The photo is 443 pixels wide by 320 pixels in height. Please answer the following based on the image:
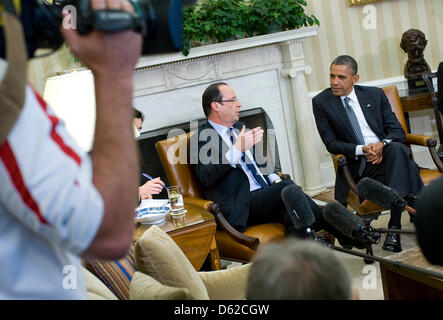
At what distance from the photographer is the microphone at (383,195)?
162cm

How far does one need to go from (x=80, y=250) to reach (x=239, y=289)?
5.63 ft

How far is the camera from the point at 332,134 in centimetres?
431

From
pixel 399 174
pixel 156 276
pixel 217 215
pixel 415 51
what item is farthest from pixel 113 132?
pixel 415 51

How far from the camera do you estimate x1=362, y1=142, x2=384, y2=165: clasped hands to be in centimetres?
400

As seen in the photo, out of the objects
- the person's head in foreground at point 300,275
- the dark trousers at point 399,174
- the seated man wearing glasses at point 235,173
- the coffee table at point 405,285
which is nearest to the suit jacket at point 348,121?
the dark trousers at point 399,174

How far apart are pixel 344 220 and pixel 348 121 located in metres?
2.80

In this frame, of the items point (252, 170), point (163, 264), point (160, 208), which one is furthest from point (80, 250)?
point (252, 170)

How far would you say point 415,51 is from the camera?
546 cm

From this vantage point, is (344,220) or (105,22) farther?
(344,220)

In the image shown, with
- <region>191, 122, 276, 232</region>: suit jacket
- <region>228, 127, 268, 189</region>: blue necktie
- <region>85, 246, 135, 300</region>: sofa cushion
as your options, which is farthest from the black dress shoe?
<region>85, 246, 135, 300</region>: sofa cushion

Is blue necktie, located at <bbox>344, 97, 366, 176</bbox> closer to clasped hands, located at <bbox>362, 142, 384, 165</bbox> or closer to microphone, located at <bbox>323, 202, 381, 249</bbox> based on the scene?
clasped hands, located at <bbox>362, 142, 384, 165</bbox>

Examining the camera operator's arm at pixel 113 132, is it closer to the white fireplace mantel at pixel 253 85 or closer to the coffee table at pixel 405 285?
the coffee table at pixel 405 285

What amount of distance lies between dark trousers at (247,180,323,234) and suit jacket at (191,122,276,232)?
0.22 feet

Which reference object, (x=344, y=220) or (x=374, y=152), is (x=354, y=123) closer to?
(x=374, y=152)
